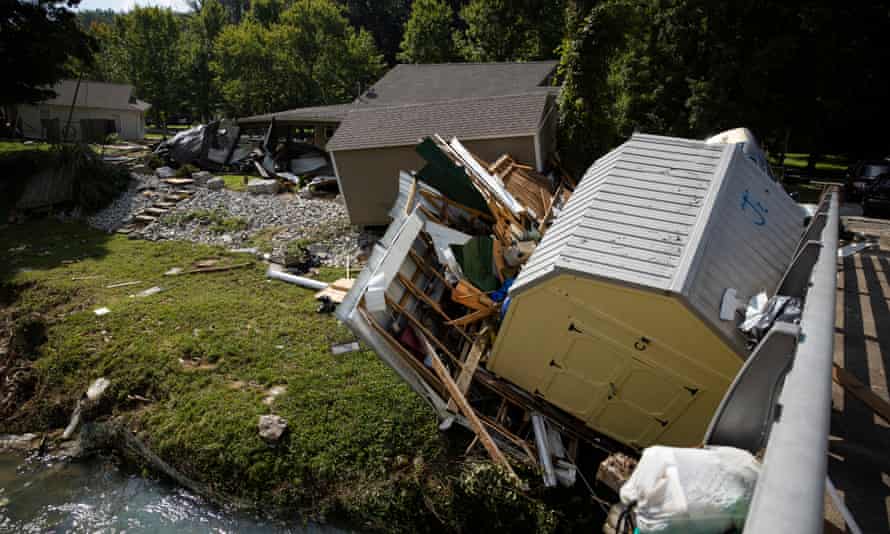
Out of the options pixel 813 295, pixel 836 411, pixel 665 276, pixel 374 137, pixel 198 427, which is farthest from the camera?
pixel 374 137

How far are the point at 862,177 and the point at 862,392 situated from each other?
18373 mm

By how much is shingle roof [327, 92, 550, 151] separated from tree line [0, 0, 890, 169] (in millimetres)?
3010

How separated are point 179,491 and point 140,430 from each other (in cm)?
116

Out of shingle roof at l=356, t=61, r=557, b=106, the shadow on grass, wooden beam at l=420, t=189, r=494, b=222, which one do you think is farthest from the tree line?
the shadow on grass

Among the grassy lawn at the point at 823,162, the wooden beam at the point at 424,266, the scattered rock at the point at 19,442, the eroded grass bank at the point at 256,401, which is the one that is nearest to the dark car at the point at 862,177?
the grassy lawn at the point at 823,162

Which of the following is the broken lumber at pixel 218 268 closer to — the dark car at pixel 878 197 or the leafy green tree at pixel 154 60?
the dark car at pixel 878 197

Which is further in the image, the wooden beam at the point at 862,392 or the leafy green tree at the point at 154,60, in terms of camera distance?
the leafy green tree at the point at 154,60

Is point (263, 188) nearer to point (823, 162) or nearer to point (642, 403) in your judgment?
point (642, 403)

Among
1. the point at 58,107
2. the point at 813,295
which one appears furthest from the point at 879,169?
the point at 58,107

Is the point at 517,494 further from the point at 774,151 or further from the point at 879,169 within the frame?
the point at 774,151

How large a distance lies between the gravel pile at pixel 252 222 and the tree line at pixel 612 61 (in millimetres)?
7559

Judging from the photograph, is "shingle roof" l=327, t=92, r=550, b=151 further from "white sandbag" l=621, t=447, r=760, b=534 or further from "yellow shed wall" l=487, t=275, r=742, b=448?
"white sandbag" l=621, t=447, r=760, b=534

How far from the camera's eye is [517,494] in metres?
5.75

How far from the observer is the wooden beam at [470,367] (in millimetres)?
6238
